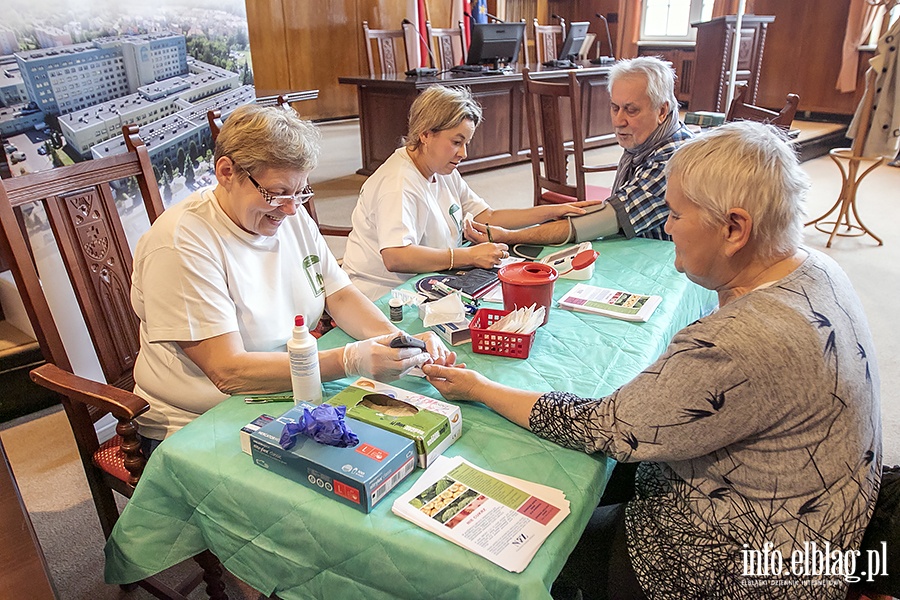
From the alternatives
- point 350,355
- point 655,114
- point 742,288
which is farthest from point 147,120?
point 742,288

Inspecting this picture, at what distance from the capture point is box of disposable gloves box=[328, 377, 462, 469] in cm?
Answer: 104

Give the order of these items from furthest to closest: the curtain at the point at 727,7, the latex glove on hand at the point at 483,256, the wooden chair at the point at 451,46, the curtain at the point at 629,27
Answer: the curtain at the point at 629,27 < the curtain at the point at 727,7 < the wooden chair at the point at 451,46 < the latex glove on hand at the point at 483,256

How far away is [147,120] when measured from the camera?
2480 mm

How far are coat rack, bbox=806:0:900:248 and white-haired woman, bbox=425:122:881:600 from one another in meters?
3.83

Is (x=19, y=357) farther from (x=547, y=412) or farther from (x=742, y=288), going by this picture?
(x=742, y=288)

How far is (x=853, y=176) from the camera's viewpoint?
444 cm

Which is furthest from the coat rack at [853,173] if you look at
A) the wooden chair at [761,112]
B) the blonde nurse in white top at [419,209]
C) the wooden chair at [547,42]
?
the wooden chair at [547,42]

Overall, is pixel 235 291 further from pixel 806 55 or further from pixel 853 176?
pixel 806 55

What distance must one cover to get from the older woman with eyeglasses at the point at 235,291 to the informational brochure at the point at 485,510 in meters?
0.31

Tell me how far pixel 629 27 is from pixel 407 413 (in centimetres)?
1008

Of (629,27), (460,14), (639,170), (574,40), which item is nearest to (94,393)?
(639,170)

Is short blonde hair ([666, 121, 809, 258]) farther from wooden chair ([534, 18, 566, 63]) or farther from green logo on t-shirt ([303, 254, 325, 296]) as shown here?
wooden chair ([534, 18, 566, 63])

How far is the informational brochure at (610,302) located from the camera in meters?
1.60

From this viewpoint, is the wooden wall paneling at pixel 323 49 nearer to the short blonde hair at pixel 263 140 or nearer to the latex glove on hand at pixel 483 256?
the latex glove on hand at pixel 483 256
